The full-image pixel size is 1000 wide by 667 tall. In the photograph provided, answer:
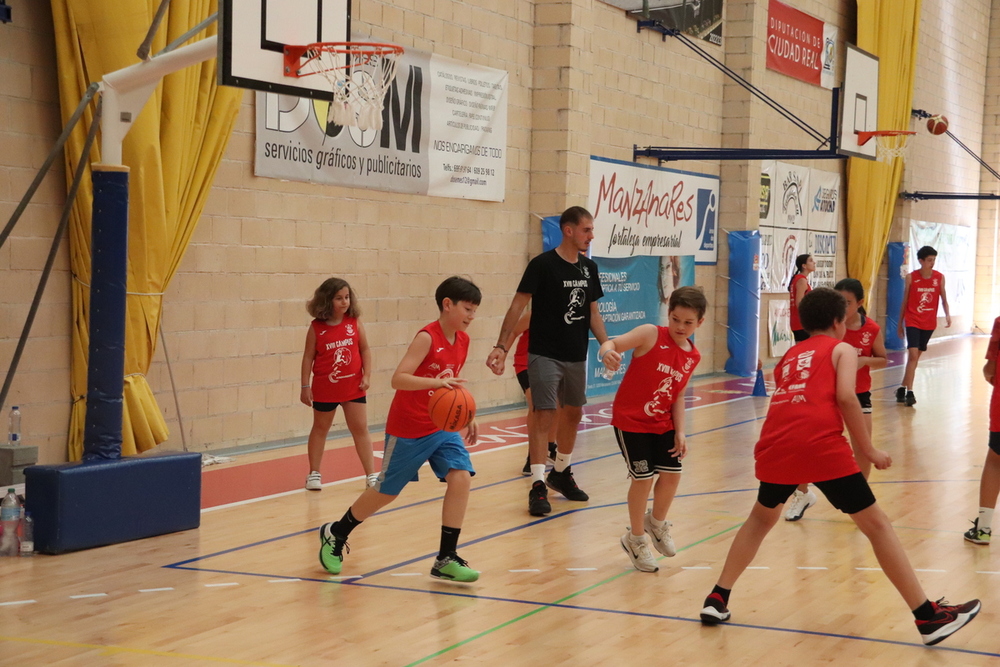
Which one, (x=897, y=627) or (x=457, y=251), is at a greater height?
(x=457, y=251)

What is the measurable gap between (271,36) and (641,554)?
3.55 metres

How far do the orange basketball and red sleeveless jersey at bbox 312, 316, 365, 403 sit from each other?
247 cm

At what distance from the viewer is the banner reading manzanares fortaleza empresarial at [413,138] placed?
935 centimetres

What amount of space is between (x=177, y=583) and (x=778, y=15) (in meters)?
14.6

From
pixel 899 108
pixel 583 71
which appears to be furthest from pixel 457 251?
pixel 899 108

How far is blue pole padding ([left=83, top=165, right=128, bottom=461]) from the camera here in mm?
6109

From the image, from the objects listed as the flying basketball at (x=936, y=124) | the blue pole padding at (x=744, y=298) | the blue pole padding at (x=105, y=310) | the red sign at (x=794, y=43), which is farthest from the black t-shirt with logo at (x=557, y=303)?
the red sign at (x=794, y=43)

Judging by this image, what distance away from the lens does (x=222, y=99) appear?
8.48m

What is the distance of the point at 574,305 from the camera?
7.14 meters

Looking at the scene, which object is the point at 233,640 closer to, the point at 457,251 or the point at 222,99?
the point at 222,99

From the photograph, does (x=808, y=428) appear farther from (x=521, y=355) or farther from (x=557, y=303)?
(x=521, y=355)

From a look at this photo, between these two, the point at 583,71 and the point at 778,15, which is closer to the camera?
the point at 583,71

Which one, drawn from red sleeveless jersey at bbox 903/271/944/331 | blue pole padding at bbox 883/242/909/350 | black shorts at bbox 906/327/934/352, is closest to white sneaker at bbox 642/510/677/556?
black shorts at bbox 906/327/934/352

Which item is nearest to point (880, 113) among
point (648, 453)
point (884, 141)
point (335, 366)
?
point (884, 141)
